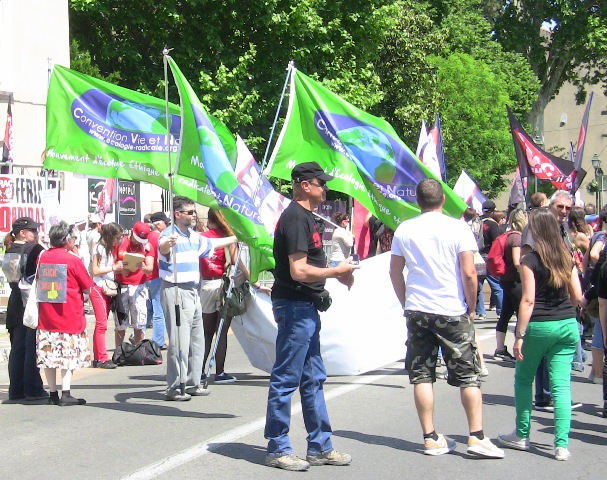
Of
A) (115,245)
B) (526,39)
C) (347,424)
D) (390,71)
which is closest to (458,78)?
(390,71)

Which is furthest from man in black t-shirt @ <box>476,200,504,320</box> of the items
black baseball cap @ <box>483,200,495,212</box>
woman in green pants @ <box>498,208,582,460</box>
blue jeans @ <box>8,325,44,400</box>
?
woman in green pants @ <box>498,208,582,460</box>

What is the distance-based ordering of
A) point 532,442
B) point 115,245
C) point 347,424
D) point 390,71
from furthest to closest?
point 390,71 → point 115,245 → point 347,424 → point 532,442

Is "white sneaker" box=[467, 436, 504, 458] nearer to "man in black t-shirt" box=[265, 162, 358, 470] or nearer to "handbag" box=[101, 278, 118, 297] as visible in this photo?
"man in black t-shirt" box=[265, 162, 358, 470]

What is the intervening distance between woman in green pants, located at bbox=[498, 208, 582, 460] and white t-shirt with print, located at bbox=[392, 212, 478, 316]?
0.52 meters

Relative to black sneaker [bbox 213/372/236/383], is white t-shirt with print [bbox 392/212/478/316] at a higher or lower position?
higher

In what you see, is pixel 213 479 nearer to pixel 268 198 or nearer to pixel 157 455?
pixel 157 455

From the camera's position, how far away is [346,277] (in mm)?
6367

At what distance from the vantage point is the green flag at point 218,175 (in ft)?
27.0

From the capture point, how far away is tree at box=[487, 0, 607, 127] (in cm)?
4278

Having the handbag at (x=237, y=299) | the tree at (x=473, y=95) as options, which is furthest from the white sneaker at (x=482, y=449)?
the tree at (x=473, y=95)

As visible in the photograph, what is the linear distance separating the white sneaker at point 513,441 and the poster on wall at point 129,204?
57.7ft

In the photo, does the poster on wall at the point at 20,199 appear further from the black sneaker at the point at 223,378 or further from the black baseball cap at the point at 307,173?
the black baseball cap at the point at 307,173

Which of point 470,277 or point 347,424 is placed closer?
point 470,277

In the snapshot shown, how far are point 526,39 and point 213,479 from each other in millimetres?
41024
